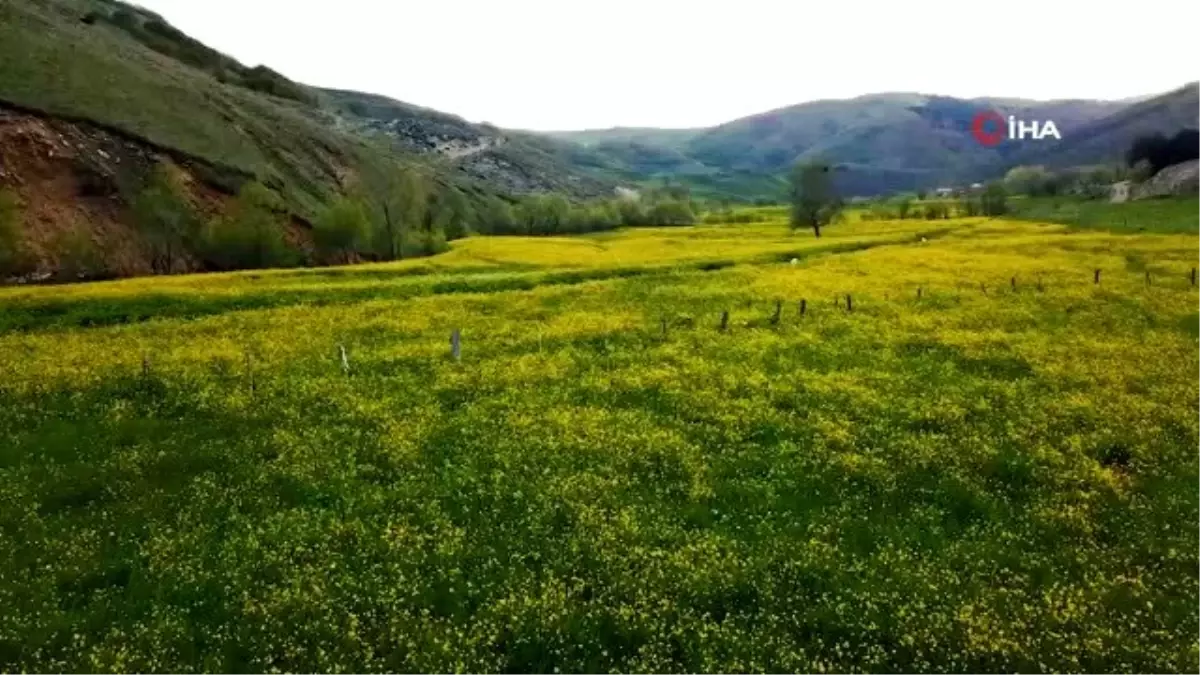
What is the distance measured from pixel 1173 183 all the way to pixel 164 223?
157 metres

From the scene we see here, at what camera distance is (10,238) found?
91.3 meters

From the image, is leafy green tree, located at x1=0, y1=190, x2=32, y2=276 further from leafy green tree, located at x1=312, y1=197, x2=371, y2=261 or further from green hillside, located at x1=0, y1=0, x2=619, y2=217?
green hillside, located at x1=0, y1=0, x2=619, y2=217

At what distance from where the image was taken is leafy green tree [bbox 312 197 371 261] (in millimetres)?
120688

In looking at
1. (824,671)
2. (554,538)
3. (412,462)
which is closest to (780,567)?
(824,671)

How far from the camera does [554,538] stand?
69.4 feet

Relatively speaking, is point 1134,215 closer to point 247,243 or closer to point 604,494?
point 604,494

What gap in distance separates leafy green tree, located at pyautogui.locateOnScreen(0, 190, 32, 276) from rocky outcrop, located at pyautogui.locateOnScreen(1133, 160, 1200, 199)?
16284 centimetres

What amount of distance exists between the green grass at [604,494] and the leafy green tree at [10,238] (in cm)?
5325

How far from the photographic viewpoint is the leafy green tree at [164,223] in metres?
111

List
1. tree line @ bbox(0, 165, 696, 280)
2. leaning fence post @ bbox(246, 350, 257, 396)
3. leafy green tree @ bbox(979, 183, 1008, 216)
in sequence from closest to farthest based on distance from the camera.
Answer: leaning fence post @ bbox(246, 350, 257, 396), tree line @ bbox(0, 165, 696, 280), leafy green tree @ bbox(979, 183, 1008, 216)

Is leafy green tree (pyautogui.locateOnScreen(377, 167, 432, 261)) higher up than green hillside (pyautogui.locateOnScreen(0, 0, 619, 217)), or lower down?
lower down

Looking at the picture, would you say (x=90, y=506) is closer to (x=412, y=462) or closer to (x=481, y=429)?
(x=412, y=462)

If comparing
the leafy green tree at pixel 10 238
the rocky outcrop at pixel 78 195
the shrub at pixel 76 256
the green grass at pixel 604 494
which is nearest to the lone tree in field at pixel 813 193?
the rocky outcrop at pixel 78 195

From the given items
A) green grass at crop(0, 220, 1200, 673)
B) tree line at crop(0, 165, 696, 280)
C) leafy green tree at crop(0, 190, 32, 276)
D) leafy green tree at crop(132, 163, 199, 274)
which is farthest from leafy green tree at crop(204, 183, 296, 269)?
green grass at crop(0, 220, 1200, 673)
